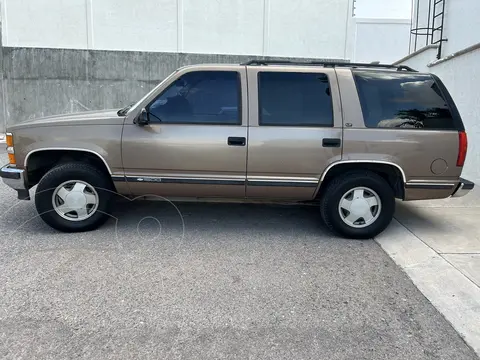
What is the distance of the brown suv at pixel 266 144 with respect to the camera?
14.6 ft

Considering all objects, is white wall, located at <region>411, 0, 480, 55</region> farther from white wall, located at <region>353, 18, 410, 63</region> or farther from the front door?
white wall, located at <region>353, 18, 410, 63</region>

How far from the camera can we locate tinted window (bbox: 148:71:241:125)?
4.51 metres

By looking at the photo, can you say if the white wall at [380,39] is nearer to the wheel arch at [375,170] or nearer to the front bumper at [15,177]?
the wheel arch at [375,170]

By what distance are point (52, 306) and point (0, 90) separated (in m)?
14.6

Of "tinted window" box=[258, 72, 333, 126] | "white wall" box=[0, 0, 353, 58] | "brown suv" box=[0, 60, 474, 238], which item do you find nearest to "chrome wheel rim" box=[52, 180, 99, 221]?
"brown suv" box=[0, 60, 474, 238]

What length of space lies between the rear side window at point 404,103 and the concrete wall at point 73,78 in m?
11.8

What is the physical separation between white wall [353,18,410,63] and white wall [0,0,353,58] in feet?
4.91

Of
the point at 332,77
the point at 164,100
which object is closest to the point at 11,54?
the point at 164,100

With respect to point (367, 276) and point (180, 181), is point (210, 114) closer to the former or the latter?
point (180, 181)

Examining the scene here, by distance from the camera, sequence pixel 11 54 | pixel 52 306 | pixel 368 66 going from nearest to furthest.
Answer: pixel 52 306
pixel 368 66
pixel 11 54

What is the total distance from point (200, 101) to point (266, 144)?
2.89ft

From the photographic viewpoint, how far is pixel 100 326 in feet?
9.54

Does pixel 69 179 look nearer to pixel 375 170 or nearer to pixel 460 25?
pixel 375 170

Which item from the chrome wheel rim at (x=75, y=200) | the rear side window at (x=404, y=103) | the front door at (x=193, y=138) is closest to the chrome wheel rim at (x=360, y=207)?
the rear side window at (x=404, y=103)
